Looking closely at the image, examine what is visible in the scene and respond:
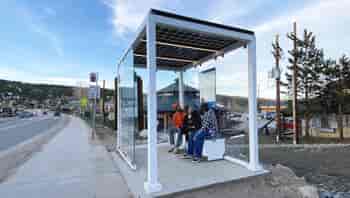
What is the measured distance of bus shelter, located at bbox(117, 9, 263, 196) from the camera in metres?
3.56

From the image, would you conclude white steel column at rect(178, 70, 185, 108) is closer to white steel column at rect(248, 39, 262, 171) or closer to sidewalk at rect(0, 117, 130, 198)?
sidewalk at rect(0, 117, 130, 198)

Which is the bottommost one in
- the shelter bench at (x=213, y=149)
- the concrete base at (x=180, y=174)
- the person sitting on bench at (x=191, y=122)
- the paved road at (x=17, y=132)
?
the paved road at (x=17, y=132)

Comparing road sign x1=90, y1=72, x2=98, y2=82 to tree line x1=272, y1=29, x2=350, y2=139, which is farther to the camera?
tree line x1=272, y1=29, x2=350, y2=139

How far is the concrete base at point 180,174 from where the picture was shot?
11.8 ft

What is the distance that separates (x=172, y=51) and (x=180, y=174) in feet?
11.0

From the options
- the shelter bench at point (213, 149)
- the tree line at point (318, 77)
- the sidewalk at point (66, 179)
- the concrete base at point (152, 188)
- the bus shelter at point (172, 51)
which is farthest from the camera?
the tree line at point (318, 77)

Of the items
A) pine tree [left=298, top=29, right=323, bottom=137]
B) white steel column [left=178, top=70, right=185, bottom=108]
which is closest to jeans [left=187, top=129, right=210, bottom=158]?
white steel column [left=178, top=70, right=185, bottom=108]

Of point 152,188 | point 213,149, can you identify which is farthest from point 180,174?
point 213,149

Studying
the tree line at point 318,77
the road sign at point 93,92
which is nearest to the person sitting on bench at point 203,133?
the road sign at point 93,92

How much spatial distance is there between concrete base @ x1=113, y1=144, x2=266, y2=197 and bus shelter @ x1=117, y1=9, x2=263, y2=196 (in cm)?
12

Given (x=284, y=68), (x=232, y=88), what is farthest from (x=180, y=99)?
(x=284, y=68)

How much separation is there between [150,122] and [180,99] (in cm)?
475

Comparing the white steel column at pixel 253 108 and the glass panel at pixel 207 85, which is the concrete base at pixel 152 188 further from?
the glass panel at pixel 207 85

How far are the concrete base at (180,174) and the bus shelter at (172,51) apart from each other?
4.7 inches
